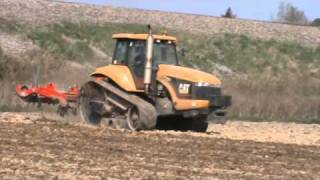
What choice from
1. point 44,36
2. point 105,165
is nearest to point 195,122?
point 105,165

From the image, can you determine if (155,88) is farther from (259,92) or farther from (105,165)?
Result: (259,92)

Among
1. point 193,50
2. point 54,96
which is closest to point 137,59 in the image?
point 54,96

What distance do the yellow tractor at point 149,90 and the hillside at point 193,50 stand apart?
21.9 feet

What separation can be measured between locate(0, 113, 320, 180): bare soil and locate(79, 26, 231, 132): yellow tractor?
704 millimetres

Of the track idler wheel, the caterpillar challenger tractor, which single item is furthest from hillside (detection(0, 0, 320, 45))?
the track idler wheel

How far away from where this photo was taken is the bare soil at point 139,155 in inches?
416

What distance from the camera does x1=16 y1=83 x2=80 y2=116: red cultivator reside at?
19.3m

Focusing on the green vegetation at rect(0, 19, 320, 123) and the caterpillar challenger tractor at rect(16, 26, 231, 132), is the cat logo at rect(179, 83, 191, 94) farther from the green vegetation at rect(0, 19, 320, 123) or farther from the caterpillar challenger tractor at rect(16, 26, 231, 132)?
the green vegetation at rect(0, 19, 320, 123)

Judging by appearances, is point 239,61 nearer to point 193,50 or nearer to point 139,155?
point 193,50

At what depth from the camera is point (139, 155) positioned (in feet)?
40.8

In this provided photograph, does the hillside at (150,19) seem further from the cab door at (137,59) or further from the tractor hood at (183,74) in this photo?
the tractor hood at (183,74)

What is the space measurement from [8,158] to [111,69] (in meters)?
6.80

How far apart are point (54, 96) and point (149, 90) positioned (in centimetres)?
379

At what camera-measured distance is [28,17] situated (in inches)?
1767
